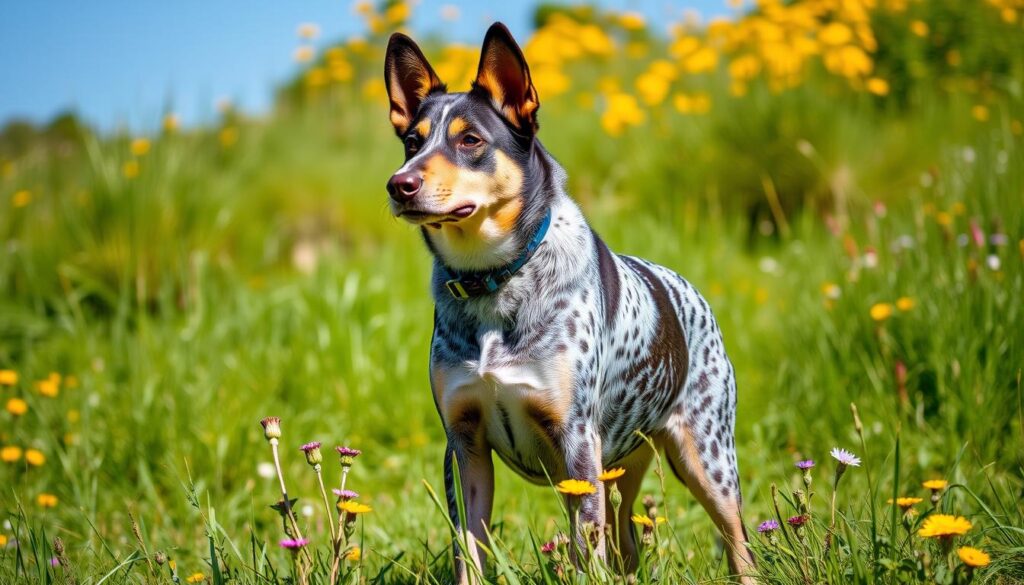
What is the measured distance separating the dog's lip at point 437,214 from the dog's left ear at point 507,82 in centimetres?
38

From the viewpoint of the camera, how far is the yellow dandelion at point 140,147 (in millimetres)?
6547

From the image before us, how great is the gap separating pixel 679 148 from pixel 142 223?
4.15 m

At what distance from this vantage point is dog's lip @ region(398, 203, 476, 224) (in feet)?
8.10

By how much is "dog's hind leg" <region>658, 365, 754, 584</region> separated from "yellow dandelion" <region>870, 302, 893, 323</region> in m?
1.42

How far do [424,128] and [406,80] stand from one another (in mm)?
356

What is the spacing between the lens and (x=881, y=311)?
4.20m

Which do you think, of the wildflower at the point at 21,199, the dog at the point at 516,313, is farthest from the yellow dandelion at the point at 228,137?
the dog at the point at 516,313

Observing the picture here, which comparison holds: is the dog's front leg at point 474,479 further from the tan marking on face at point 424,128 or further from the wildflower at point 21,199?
the wildflower at point 21,199

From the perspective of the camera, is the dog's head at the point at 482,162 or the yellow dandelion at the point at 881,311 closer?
the dog's head at the point at 482,162

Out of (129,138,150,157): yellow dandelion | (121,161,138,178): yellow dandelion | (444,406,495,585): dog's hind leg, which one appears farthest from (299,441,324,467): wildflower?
(129,138,150,157): yellow dandelion

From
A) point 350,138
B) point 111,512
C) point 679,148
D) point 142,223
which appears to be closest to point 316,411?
point 111,512

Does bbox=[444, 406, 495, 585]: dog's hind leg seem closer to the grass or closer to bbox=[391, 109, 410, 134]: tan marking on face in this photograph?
the grass

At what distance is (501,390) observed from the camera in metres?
2.50

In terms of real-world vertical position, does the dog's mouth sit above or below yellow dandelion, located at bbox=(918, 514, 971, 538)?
above
